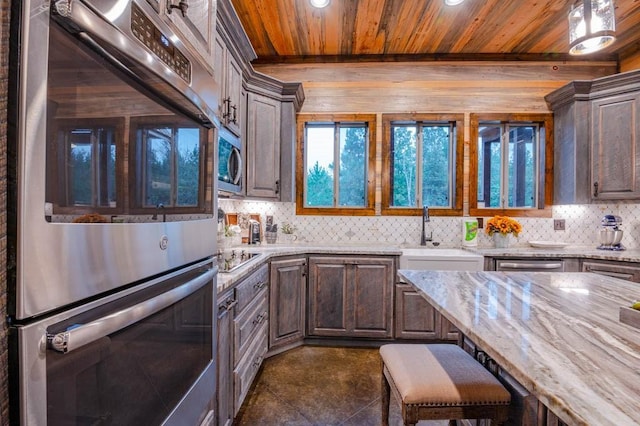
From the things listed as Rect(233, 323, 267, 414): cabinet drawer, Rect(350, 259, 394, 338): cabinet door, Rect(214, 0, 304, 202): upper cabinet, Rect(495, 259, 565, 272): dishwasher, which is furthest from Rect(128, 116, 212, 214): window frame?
Rect(495, 259, 565, 272): dishwasher

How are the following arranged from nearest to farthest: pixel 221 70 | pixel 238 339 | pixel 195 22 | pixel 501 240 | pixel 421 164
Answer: pixel 195 22 < pixel 238 339 < pixel 221 70 < pixel 501 240 < pixel 421 164

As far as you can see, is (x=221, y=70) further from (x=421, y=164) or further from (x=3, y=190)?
(x=421, y=164)

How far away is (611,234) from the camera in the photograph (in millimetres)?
3320

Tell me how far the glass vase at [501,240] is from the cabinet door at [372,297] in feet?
4.12

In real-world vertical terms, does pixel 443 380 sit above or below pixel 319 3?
below

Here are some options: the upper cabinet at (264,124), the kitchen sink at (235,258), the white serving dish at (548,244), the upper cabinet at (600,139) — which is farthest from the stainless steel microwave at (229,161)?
the upper cabinet at (600,139)

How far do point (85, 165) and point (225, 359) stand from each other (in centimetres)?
133

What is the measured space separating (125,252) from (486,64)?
13.8 feet

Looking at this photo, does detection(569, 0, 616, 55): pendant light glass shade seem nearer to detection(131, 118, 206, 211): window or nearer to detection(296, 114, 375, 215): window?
detection(131, 118, 206, 211): window

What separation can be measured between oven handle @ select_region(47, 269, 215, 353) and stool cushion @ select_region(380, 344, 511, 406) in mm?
911

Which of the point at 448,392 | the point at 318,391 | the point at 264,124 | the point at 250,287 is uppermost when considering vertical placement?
the point at 264,124

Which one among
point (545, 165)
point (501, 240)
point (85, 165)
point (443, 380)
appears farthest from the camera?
point (545, 165)

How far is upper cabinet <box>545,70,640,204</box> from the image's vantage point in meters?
3.11

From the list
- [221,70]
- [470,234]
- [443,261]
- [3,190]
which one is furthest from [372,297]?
[3,190]
